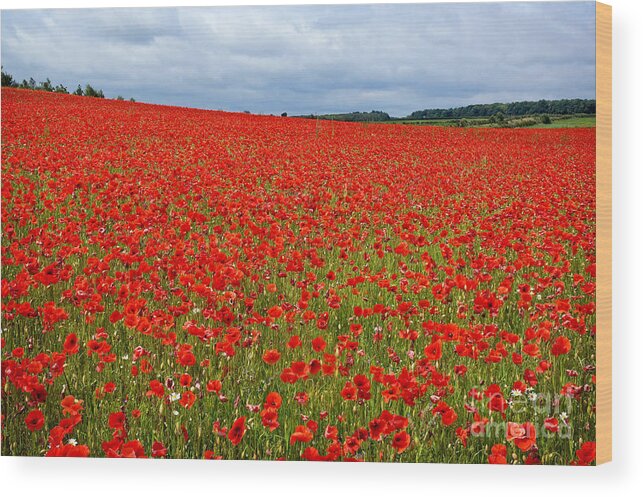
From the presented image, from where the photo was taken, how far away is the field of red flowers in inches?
124

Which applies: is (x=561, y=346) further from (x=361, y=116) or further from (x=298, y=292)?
(x=361, y=116)

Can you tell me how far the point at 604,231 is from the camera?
132 inches

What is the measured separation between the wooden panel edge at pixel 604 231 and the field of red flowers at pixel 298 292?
0.05 metres

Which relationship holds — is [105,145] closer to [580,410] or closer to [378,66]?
[378,66]

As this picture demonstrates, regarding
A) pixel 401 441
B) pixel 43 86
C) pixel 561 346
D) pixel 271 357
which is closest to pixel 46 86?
pixel 43 86

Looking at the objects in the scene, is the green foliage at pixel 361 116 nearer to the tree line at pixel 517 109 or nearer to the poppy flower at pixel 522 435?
the tree line at pixel 517 109

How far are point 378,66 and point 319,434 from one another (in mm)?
1897

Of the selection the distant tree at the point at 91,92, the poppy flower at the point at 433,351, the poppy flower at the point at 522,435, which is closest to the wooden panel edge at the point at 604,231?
the poppy flower at the point at 522,435

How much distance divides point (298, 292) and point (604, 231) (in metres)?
1.57

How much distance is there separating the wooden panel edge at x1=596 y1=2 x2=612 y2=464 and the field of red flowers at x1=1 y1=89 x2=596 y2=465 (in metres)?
0.05

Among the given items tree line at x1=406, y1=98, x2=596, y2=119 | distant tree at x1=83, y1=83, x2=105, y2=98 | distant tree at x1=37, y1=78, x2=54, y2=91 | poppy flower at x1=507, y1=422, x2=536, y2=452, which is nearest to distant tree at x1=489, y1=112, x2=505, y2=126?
tree line at x1=406, y1=98, x2=596, y2=119

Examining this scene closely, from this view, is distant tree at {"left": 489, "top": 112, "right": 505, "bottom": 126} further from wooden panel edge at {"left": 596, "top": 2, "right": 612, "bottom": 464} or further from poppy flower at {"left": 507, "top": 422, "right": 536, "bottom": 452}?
poppy flower at {"left": 507, "top": 422, "right": 536, "bottom": 452}

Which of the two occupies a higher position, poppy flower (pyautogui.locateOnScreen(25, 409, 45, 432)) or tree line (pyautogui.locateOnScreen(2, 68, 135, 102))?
tree line (pyautogui.locateOnScreen(2, 68, 135, 102))

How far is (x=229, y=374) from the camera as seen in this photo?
319 centimetres
